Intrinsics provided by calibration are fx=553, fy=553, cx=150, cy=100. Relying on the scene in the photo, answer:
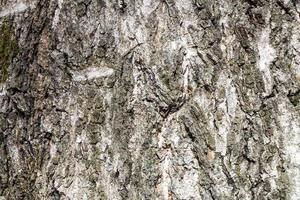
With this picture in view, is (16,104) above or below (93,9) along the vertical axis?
below

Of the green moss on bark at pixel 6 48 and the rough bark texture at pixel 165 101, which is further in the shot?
the green moss on bark at pixel 6 48

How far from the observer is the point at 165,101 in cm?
139

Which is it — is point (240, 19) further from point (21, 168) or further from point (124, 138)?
point (21, 168)

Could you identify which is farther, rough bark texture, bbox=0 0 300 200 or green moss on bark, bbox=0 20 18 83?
green moss on bark, bbox=0 20 18 83

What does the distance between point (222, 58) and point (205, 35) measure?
7 centimetres

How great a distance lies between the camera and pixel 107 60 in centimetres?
143

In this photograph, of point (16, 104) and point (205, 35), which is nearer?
point (205, 35)

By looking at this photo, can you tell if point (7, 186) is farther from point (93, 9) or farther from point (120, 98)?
point (93, 9)

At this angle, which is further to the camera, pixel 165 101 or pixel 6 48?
pixel 6 48

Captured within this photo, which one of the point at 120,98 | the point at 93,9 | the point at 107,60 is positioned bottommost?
the point at 120,98

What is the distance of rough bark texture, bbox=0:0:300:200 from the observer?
137 cm

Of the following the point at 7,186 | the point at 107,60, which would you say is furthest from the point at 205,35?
the point at 7,186

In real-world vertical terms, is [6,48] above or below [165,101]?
above

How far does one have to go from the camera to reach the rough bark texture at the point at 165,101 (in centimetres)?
137
